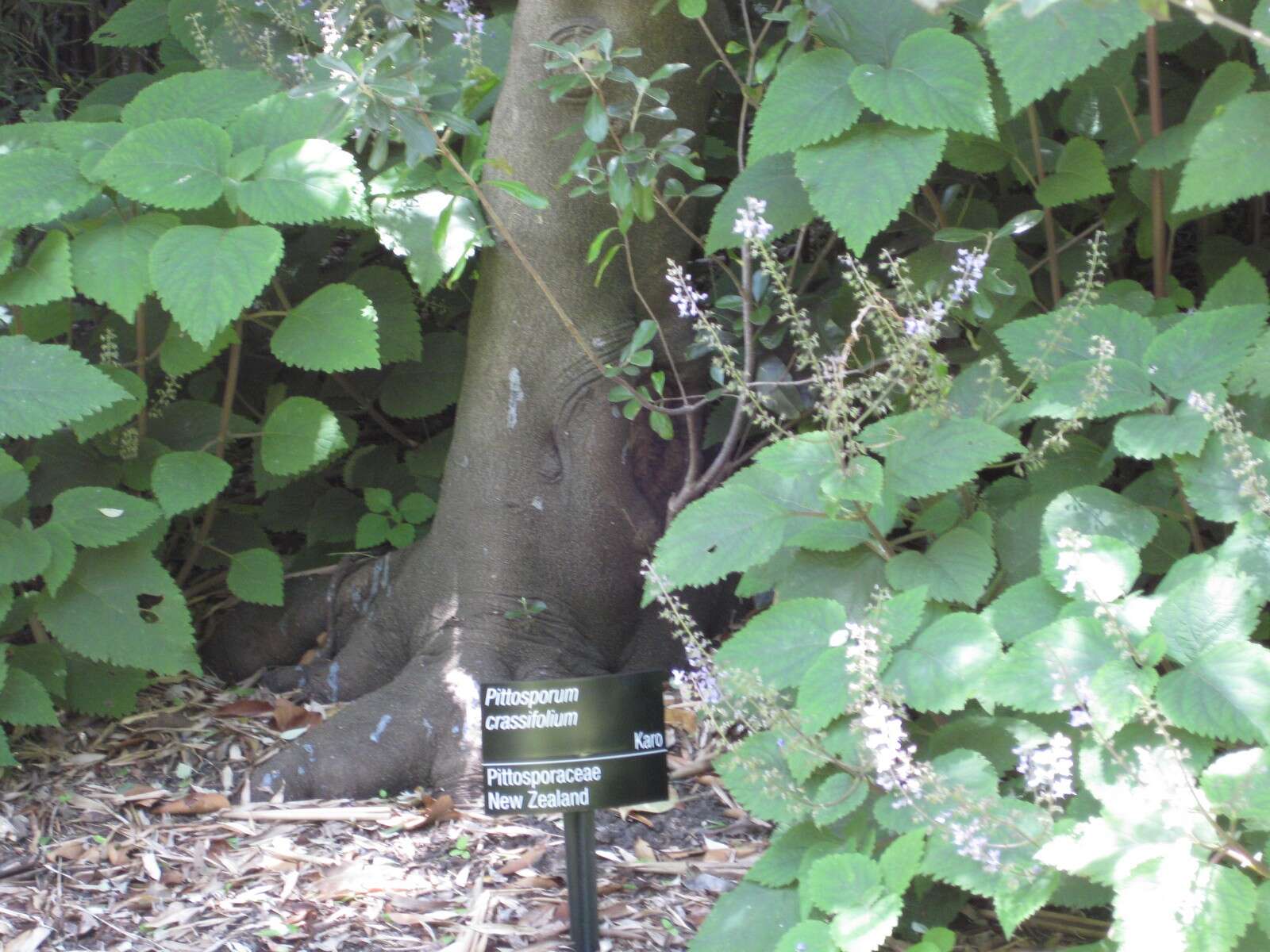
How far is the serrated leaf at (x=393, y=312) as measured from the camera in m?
2.72

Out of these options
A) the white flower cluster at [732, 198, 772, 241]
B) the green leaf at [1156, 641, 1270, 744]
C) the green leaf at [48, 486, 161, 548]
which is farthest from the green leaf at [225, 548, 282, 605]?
the green leaf at [1156, 641, 1270, 744]

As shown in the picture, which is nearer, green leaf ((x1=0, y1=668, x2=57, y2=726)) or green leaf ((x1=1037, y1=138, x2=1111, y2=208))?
green leaf ((x1=1037, y1=138, x2=1111, y2=208))

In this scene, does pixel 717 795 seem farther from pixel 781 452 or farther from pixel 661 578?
pixel 781 452

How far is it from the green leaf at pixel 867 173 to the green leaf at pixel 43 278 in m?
1.40

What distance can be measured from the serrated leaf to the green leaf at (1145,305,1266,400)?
5.01 feet

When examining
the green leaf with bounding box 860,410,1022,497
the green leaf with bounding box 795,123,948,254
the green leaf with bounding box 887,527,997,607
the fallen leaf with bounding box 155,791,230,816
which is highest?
the green leaf with bounding box 795,123,948,254

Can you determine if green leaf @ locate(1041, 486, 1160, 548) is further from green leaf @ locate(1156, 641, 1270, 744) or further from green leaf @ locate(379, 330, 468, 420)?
green leaf @ locate(379, 330, 468, 420)

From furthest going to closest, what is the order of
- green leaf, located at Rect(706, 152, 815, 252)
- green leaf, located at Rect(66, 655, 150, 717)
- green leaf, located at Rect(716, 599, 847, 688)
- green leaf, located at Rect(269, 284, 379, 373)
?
green leaf, located at Rect(66, 655, 150, 717), green leaf, located at Rect(269, 284, 379, 373), green leaf, located at Rect(706, 152, 815, 252), green leaf, located at Rect(716, 599, 847, 688)

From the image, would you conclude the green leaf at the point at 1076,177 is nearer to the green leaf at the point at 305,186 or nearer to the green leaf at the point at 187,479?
the green leaf at the point at 305,186

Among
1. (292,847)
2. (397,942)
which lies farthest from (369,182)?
(397,942)

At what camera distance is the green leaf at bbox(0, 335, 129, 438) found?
2182 mm

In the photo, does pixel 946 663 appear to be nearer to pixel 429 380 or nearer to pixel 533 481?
pixel 533 481

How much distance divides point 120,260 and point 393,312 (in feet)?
1.98

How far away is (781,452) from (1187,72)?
153 centimetres
